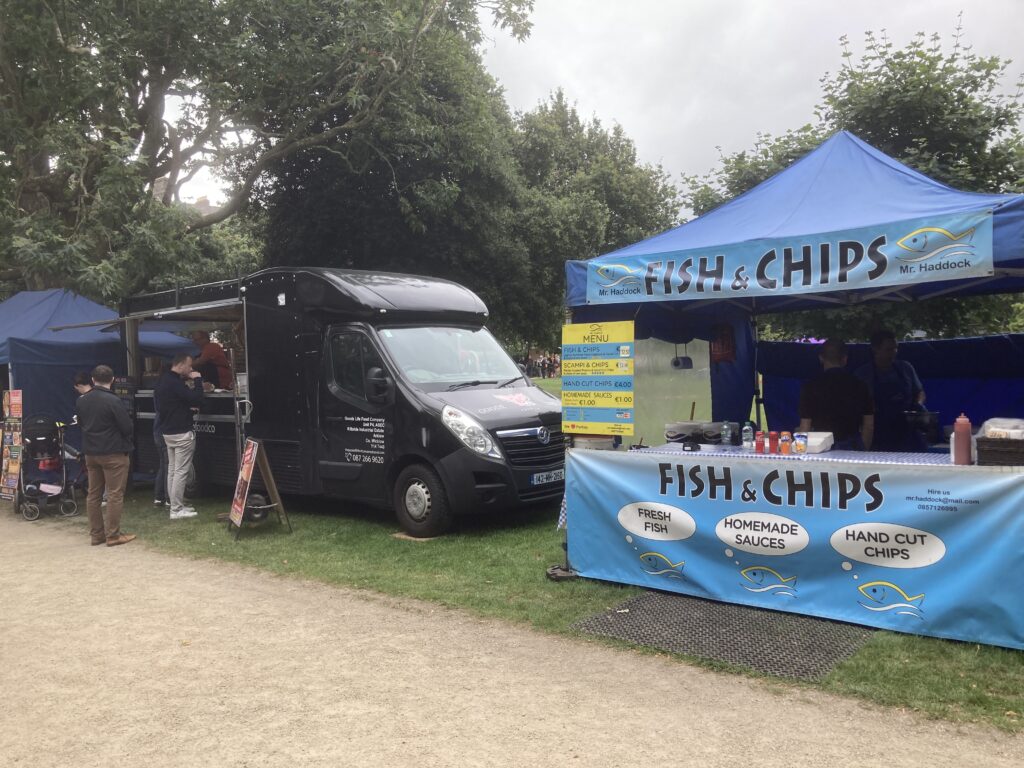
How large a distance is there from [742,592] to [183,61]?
11.9 meters

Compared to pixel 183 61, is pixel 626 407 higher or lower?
lower

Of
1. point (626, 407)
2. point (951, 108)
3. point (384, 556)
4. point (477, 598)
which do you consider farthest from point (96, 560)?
point (951, 108)

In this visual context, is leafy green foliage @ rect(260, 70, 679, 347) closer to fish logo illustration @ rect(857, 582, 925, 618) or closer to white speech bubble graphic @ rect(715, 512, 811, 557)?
white speech bubble graphic @ rect(715, 512, 811, 557)

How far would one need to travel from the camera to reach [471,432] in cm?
757

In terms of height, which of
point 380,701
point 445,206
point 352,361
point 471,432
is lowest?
Result: point 380,701

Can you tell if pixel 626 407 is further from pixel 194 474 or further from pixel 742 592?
pixel 194 474

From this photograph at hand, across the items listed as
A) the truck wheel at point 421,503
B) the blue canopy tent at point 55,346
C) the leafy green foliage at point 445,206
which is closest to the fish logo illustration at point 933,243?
the truck wheel at point 421,503

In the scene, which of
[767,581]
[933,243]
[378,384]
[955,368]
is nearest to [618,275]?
[933,243]

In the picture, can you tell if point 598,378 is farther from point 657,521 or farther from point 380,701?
point 380,701

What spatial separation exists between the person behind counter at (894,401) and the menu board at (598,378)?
10.2 ft

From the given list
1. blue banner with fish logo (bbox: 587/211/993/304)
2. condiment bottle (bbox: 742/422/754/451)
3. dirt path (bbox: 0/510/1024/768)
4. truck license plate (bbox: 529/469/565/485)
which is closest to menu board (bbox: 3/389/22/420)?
dirt path (bbox: 0/510/1024/768)

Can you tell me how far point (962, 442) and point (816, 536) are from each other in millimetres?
1020

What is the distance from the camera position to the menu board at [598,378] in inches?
232

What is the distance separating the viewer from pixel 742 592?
17.2 feet
